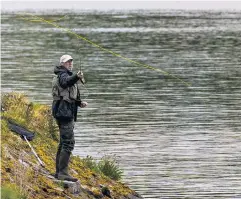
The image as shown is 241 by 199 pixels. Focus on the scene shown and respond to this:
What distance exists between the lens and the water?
19781 mm

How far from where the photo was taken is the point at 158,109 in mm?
32406

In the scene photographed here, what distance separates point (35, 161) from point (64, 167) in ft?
2.74

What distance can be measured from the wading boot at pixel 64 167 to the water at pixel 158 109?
1.60 metres

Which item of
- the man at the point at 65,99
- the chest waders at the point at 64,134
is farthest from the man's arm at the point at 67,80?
the chest waders at the point at 64,134

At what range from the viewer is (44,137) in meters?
15.8

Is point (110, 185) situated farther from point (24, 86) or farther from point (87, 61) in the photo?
point (87, 61)

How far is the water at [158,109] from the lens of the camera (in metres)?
19.8

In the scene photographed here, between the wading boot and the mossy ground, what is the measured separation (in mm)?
174

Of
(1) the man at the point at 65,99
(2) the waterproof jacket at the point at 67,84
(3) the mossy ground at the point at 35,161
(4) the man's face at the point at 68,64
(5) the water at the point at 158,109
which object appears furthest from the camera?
(5) the water at the point at 158,109

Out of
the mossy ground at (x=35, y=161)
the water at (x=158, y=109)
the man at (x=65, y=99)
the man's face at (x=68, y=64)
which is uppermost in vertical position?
the man's face at (x=68, y=64)

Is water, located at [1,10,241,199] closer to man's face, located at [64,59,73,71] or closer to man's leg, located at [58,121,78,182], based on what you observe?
man's face, located at [64,59,73,71]

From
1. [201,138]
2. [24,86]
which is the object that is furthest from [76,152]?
[24,86]

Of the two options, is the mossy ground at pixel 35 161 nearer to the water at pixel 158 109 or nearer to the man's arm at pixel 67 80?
the man's arm at pixel 67 80

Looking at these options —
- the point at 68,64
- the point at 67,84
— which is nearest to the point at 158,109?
the point at 68,64
